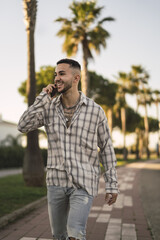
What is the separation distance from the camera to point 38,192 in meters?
9.86

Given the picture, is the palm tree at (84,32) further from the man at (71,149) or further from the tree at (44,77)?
the man at (71,149)

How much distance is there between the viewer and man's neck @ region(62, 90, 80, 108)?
2.96m

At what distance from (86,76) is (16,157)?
8829 millimetres

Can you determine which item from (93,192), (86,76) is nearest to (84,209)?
(93,192)

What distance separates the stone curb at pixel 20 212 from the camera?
5.96 meters

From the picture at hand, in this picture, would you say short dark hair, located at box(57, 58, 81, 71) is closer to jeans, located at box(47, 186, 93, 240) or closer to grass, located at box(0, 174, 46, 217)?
jeans, located at box(47, 186, 93, 240)

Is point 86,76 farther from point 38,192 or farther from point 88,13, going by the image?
point 38,192

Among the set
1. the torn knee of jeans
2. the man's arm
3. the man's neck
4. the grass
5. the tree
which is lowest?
the grass

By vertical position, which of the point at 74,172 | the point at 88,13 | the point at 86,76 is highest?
the point at 88,13

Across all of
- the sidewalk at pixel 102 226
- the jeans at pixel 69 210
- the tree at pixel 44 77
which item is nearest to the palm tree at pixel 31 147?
the sidewalk at pixel 102 226

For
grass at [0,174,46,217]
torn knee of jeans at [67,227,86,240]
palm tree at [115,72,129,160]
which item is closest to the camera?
torn knee of jeans at [67,227,86,240]

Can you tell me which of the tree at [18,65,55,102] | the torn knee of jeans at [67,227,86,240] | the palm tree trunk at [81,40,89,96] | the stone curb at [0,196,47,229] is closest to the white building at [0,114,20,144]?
the tree at [18,65,55,102]

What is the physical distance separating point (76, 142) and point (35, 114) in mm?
433

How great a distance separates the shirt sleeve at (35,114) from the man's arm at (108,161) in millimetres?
516
